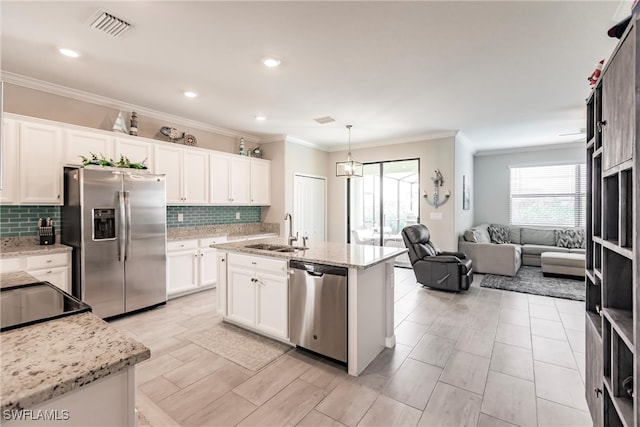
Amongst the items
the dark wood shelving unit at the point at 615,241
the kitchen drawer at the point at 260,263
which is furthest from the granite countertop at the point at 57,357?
the kitchen drawer at the point at 260,263

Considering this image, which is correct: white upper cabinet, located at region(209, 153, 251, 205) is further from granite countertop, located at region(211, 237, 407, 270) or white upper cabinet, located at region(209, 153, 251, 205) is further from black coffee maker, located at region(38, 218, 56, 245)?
→ black coffee maker, located at region(38, 218, 56, 245)

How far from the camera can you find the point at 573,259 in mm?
5422

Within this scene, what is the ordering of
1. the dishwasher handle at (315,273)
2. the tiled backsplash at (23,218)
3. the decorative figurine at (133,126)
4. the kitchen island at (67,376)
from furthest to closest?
the decorative figurine at (133,126) → the tiled backsplash at (23,218) → the dishwasher handle at (315,273) → the kitchen island at (67,376)

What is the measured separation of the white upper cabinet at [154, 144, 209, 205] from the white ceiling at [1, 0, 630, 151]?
0.61m

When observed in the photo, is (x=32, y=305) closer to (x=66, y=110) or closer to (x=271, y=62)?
(x=271, y=62)

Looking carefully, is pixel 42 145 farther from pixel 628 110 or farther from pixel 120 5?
pixel 628 110

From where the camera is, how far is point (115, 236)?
A: 3525mm

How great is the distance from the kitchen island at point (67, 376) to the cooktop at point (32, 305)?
76mm

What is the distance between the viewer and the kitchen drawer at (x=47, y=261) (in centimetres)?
303

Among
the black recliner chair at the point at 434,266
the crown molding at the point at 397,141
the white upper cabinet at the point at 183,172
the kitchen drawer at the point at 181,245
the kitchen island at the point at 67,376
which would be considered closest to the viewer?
the kitchen island at the point at 67,376

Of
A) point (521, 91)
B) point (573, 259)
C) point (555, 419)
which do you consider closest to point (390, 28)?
point (521, 91)

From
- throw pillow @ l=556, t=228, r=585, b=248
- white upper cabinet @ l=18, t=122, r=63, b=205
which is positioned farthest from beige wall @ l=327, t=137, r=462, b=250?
white upper cabinet @ l=18, t=122, r=63, b=205

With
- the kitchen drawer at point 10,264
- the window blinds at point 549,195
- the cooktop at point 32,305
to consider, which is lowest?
the kitchen drawer at point 10,264

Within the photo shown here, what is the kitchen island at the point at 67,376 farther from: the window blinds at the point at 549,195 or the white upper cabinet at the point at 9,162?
the window blinds at the point at 549,195
